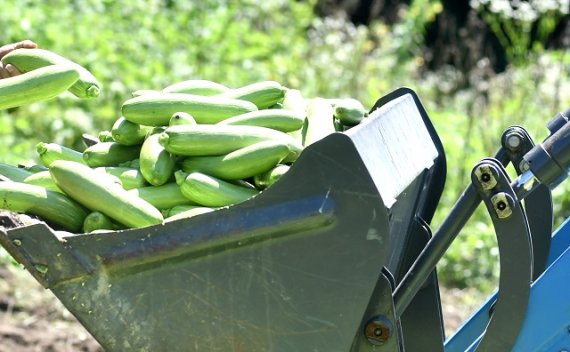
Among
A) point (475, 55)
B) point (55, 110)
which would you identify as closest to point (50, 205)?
point (55, 110)

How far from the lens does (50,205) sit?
106 inches

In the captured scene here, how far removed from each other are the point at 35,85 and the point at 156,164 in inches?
19.8

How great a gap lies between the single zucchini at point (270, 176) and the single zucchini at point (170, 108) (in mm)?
274

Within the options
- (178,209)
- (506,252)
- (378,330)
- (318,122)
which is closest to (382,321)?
(378,330)

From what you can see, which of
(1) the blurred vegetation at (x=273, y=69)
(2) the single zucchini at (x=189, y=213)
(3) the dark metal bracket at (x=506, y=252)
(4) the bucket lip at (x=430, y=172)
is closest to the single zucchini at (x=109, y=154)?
(2) the single zucchini at (x=189, y=213)

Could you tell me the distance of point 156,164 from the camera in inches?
108

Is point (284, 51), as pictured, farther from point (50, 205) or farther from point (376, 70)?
point (50, 205)

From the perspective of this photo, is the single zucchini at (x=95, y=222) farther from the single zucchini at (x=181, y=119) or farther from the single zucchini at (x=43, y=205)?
the single zucchini at (x=181, y=119)

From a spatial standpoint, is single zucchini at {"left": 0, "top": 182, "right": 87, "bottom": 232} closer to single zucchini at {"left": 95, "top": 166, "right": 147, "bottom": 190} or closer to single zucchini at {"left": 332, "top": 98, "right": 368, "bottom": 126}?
single zucchini at {"left": 95, "top": 166, "right": 147, "bottom": 190}

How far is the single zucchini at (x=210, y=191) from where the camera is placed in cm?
265

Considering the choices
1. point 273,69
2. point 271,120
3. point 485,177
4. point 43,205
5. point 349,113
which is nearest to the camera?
point 485,177

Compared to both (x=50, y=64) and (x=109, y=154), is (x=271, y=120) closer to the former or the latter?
(x=109, y=154)

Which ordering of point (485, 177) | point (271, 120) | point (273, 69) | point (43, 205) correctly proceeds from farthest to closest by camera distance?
point (273, 69), point (271, 120), point (43, 205), point (485, 177)

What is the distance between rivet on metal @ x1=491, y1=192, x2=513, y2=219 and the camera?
255 cm
